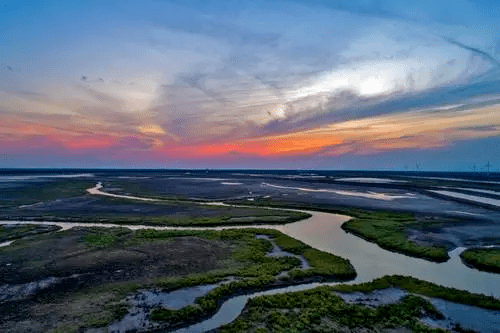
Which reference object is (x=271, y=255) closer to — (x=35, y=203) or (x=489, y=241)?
(x=489, y=241)

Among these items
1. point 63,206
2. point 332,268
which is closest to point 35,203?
point 63,206

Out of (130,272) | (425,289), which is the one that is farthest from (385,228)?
(130,272)

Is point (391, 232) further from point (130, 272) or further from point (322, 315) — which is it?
point (130, 272)

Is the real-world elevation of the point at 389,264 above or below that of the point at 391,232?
below

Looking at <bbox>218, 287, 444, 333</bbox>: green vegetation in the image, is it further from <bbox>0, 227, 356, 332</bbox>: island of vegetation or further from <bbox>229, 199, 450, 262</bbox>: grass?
<bbox>229, 199, 450, 262</bbox>: grass

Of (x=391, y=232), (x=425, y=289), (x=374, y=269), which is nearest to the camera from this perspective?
(x=425, y=289)

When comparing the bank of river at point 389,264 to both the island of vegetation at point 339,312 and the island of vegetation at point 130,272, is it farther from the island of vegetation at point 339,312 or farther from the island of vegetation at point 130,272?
the island of vegetation at point 339,312

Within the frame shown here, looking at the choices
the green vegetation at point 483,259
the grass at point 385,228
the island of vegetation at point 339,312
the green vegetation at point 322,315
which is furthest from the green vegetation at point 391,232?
the green vegetation at point 322,315
